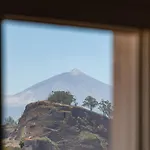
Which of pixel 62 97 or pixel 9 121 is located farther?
pixel 62 97

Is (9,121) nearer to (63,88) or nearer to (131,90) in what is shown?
(63,88)

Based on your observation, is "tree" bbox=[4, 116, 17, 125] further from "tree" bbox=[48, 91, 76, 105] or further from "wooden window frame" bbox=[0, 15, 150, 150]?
"wooden window frame" bbox=[0, 15, 150, 150]

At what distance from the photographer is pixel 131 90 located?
1352 millimetres

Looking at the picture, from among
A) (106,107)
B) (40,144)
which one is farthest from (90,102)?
(40,144)

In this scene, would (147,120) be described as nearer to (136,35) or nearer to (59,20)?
(136,35)

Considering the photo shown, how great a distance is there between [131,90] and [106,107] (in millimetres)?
115

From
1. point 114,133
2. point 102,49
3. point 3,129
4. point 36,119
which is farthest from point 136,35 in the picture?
point 3,129

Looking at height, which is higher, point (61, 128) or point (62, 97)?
point (62, 97)

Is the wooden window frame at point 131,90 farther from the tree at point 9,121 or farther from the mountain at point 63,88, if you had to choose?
the tree at point 9,121

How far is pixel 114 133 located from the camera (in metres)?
1.34

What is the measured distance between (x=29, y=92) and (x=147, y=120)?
1.50ft

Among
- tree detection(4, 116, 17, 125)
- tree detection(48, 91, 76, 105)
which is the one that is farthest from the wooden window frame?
tree detection(4, 116, 17, 125)

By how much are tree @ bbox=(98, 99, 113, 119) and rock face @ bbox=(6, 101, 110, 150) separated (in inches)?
0.8

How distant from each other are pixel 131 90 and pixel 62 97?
27 centimetres
